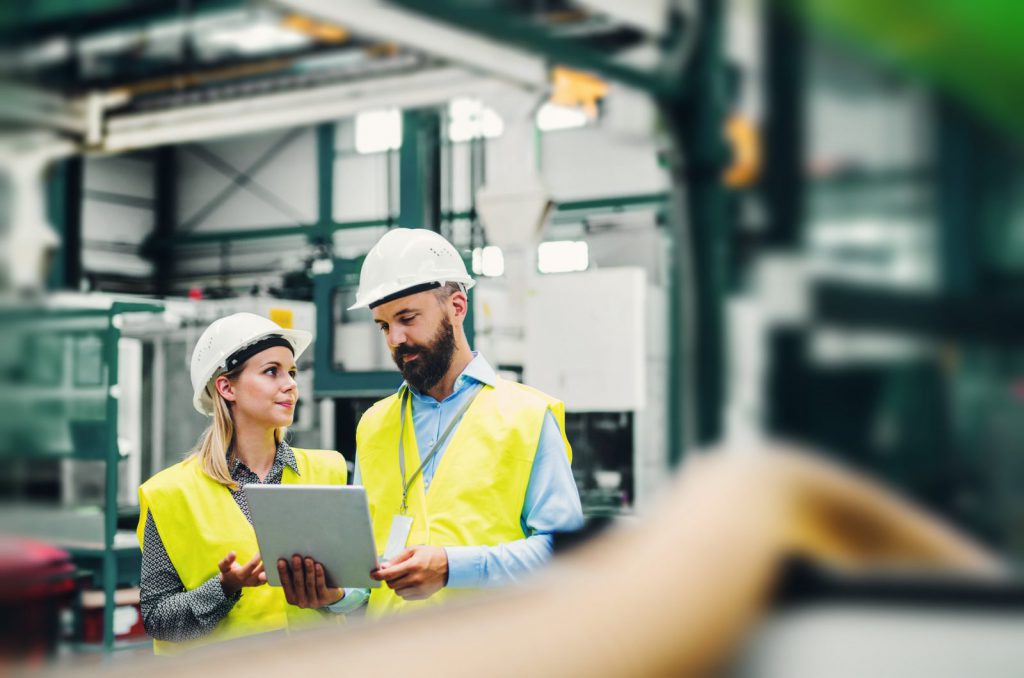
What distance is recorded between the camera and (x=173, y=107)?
2.41 metres

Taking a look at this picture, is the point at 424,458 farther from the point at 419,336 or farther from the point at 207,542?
the point at 207,542

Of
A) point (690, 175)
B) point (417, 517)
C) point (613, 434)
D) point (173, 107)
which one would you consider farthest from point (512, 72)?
point (613, 434)

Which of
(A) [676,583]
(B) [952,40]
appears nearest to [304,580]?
(A) [676,583]

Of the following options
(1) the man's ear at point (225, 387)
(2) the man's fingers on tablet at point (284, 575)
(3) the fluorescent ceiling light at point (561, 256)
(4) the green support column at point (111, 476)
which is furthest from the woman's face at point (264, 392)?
(4) the green support column at point (111, 476)

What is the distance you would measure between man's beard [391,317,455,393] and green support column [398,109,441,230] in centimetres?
205

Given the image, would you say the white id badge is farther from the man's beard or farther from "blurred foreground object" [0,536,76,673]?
"blurred foreground object" [0,536,76,673]

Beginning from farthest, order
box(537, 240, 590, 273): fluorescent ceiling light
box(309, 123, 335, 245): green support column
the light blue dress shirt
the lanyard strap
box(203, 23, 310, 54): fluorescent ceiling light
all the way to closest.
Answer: box(309, 123, 335, 245): green support column → box(537, 240, 590, 273): fluorescent ceiling light → box(203, 23, 310, 54): fluorescent ceiling light → the lanyard strap → the light blue dress shirt

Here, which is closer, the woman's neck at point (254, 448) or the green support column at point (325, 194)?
the woman's neck at point (254, 448)

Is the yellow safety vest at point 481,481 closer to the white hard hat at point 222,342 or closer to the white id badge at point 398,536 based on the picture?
the white id badge at point 398,536

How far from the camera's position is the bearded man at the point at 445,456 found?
5.16ft

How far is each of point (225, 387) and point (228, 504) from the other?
0.77 ft

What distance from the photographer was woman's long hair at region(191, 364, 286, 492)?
6.04 feet

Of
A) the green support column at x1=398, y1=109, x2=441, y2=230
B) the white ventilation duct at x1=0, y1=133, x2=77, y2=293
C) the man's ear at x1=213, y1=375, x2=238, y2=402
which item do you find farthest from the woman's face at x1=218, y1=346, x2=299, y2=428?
the green support column at x1=398, y1=109, x2=441, y2=230

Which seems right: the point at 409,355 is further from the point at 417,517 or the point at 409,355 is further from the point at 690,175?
the point at 690,175
